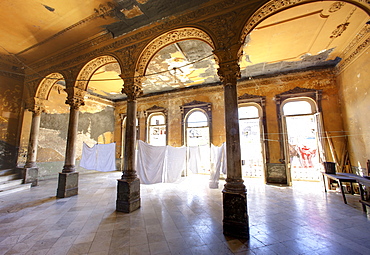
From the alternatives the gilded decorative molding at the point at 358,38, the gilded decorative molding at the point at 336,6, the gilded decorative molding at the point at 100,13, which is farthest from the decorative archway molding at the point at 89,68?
the gilded decorative molding at the point at 358,38

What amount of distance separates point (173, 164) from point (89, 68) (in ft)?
14.5

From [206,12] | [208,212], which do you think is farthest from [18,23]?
[208,212]

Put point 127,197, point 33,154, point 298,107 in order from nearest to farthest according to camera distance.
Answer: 1. point 127,197
2. point 33,154
3. point 298,107

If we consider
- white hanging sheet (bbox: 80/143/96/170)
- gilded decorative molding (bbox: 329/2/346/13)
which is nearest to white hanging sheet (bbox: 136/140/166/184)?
white hanging sheet (bbox: 80/143/96/170)

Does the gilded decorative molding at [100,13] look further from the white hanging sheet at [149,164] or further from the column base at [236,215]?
the column base at [236,215]

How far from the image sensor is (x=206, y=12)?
370cm

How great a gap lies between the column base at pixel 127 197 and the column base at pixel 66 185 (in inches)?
85.0

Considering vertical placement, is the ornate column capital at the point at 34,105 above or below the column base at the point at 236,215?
above

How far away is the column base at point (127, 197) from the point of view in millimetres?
3781

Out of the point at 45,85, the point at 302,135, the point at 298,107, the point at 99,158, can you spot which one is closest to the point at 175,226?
the point at 99,158

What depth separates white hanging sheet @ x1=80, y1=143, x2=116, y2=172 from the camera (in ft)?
25.1

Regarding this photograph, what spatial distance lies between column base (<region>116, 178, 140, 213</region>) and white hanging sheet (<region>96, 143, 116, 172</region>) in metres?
4.17

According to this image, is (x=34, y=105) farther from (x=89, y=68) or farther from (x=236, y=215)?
(x=236, y=215)

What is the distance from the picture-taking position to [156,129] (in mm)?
10352
